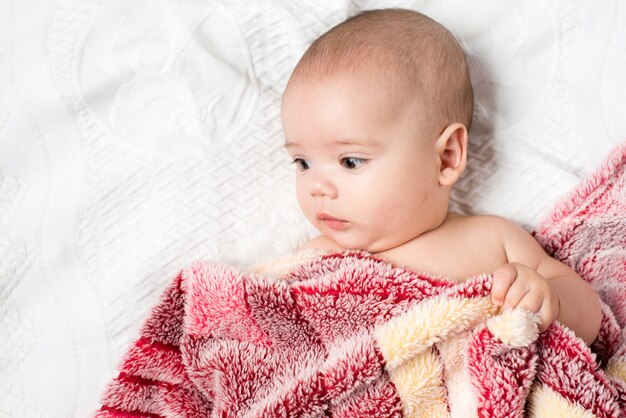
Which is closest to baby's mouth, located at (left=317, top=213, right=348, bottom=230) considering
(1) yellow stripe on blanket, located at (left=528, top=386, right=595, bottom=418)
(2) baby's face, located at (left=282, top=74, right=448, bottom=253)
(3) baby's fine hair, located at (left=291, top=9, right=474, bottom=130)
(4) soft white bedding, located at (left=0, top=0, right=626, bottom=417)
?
(2) baby's face, located at (left=282, top=74, right=448, bottom=253)

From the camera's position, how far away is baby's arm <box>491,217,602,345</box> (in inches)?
40.3

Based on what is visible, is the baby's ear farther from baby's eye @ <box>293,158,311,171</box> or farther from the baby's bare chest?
baby's eye @ <box>293,158,311,171</box>

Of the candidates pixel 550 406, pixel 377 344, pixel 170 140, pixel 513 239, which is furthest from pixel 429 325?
pixel 170 140

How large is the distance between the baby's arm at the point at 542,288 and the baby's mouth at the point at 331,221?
0.89 feet

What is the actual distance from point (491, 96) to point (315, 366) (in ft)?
2.17

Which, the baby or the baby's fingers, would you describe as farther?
the baby

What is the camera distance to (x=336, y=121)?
44.9 inches

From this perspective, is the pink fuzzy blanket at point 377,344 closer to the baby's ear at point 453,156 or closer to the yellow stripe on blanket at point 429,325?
the yellow stripe on blanket at point 429,325

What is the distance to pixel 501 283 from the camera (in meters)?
1.03

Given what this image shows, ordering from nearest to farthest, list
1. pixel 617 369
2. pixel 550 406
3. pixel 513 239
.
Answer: pixel 550 406
pixel 617 369
pixel 513 239

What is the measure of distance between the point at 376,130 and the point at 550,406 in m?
0.49

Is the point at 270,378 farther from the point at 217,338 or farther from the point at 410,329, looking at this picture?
the point at 410,329

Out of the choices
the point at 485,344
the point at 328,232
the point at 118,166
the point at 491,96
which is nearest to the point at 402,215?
the point at 328,232

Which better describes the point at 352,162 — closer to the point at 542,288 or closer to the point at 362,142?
the point at 362,142
